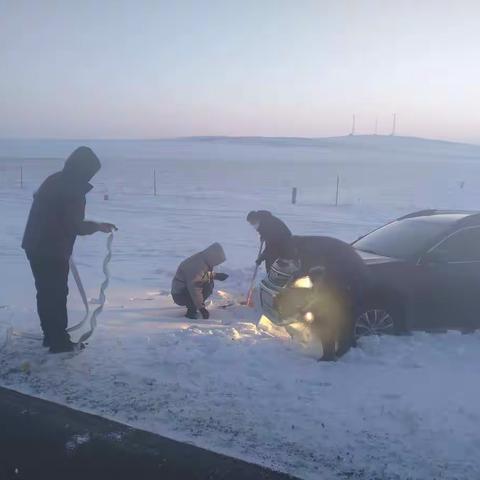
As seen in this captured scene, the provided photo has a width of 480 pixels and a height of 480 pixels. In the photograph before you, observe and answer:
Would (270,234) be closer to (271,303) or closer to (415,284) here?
(271,303)

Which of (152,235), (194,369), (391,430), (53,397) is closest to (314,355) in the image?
(194,369)

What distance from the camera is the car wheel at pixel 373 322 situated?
21.4 feet

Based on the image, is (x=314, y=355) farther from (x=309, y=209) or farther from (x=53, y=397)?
(x=309, y=209)

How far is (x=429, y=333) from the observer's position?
6.75 meters

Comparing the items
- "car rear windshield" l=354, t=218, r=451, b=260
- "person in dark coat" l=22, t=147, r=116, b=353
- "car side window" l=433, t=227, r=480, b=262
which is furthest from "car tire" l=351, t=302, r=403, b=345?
"person in dark coat" l=22, t=147, r=116, b=353

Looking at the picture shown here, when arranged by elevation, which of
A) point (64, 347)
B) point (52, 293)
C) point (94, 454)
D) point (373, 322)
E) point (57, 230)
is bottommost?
point (94, 454)

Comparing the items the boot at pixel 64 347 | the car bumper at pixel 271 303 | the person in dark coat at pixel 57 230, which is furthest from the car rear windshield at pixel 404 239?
the boot at pixel 64 347

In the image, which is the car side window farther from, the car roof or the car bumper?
the car bumper

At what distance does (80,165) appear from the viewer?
555 centimetres

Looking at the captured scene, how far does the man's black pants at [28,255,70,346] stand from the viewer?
18.5ft

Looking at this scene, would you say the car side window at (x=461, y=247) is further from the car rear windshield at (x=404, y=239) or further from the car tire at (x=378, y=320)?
the car tire at (x=378, y=320)

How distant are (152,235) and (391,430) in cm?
1168

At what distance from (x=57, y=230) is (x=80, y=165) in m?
0.65

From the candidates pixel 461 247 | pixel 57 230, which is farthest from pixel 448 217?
pixel 57 230
